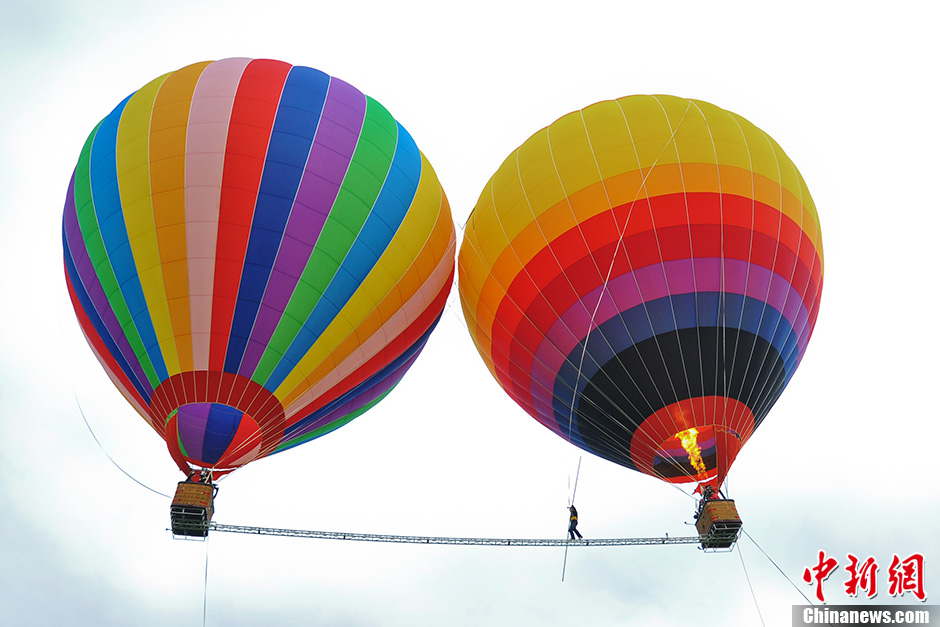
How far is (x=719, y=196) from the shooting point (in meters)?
12.3

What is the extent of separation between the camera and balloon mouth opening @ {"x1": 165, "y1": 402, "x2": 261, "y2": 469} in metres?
12.0

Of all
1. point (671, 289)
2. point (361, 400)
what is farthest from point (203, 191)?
point (671, 289)

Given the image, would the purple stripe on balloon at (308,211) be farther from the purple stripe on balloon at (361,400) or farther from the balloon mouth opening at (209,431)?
the purple stripe on balloon at (361,400)

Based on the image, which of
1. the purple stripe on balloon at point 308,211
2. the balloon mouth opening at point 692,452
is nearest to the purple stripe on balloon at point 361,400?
the purple stripe on balloon at point 308,211

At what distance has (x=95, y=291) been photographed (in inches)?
500

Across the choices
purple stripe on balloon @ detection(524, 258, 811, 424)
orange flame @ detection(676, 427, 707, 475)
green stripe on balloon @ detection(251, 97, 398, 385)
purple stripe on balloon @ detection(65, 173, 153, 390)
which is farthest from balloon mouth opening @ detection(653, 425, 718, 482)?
purple stripe on balloon @ detection(65, 173, 153, 390)

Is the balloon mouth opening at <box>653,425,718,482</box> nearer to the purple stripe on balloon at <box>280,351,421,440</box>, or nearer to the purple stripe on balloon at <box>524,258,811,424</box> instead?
the purple stripe on balloon at <box>524,258,811,424</box>

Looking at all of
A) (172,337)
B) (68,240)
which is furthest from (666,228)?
(68,240)

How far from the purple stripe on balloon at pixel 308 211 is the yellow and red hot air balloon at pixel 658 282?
8.08ft

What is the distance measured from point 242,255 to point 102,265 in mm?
2040

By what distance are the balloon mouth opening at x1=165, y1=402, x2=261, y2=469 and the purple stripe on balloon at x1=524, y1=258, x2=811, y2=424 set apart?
4437 millimetres

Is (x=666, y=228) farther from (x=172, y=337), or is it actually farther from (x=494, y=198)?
(x=172, y=337)

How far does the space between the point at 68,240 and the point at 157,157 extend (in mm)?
1913

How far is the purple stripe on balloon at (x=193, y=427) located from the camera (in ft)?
39.3
